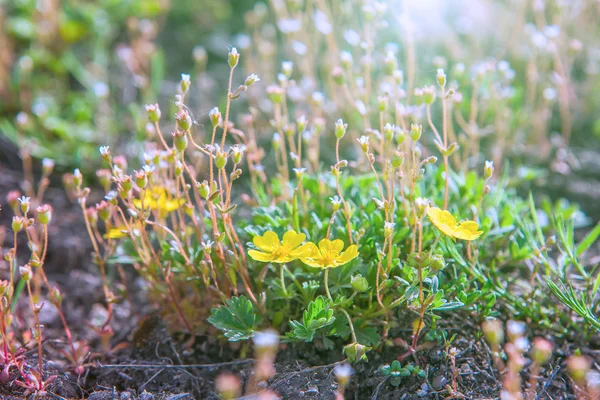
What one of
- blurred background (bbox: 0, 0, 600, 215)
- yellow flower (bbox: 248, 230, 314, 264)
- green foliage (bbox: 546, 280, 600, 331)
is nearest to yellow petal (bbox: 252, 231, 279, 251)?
yellow flower (bbox: 248, 230, 314, 264)

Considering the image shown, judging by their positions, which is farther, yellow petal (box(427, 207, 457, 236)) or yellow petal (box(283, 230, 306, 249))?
yellow petal (box(283, 230, 306, 249))

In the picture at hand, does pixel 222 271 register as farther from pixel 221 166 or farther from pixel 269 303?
pixel 221 166

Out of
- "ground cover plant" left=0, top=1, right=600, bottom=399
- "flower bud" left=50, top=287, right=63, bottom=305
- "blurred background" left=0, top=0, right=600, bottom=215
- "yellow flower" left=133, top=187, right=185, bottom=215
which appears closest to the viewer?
"ground cover plant" left=0, top=1, right=600, bottom=399

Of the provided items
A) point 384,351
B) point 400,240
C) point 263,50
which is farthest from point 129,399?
point 263,50

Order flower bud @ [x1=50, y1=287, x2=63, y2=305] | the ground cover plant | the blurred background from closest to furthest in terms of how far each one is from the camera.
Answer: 1. the ground cover plant
2. flower bud @ [x1=50, y1=287, x2=63, y2=305]
3. the blurred background

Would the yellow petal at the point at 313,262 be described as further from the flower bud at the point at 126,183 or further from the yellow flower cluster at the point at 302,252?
the flower bud at the point at 126,183

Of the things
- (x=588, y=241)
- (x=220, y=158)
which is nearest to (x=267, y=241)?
(x=220, y=158)

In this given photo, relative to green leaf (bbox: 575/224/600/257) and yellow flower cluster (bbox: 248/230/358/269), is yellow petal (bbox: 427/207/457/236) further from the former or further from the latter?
green leaf (bbox: 575/224/600/257)

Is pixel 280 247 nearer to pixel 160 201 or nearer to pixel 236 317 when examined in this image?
pixel 236 317
